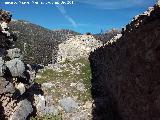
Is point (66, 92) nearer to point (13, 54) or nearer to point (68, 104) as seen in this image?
point (68, 104)

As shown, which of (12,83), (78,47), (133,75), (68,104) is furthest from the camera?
(78,47)

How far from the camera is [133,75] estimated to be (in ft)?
57.7

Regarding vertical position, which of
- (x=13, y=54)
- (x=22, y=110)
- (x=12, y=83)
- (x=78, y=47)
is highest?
(x=78, y=47)

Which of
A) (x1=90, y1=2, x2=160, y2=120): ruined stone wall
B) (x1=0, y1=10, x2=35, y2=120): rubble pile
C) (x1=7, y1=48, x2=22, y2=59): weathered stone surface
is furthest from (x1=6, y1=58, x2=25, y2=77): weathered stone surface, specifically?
(x1=90, y1=2, x2=160, y2=120): ruined stone wall

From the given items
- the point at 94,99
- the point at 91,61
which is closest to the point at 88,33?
the point at 91,61

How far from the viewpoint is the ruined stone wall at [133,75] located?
1408cm

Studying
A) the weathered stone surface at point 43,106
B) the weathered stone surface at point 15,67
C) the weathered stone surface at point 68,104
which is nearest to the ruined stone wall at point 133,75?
the weathered stone surface at point 68,104

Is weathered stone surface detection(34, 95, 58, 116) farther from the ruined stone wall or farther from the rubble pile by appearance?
A: the ruined stone wall

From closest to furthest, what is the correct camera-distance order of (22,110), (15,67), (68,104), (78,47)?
(15,67) < (22,110) < (68,104) < (78,47)

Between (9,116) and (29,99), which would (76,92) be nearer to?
(29,99)

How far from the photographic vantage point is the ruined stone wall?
14078mm

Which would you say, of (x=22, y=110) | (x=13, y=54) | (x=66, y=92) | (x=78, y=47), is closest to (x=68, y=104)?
(x=66, y=92)

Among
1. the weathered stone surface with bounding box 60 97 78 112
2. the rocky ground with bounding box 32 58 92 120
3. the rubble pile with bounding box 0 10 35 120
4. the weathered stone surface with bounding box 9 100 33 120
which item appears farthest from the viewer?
the weathered stone surface with bounding box 60 97 78 112

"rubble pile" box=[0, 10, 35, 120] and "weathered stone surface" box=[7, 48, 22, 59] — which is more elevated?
"weathered stone surface" box=[7, 48, 22, 59]
